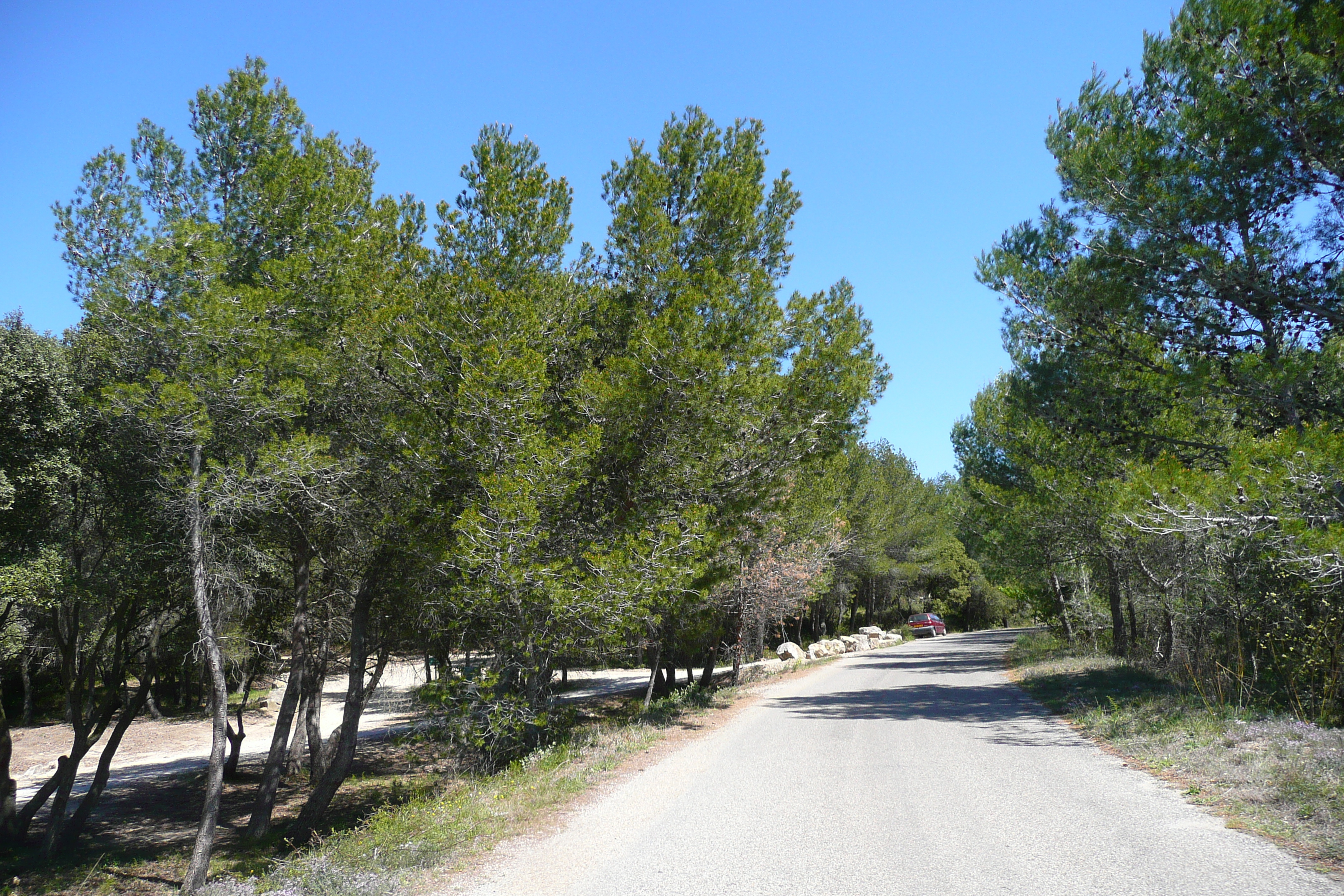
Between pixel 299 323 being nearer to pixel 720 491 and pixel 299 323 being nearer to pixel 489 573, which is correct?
pixel 489 573

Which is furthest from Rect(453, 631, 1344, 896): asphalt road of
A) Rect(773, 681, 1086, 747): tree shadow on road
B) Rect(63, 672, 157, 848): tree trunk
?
Rect(63, 672, 157, 848): tree trunk

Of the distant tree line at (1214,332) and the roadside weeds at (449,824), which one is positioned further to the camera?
the distant tree line at (1214,332)

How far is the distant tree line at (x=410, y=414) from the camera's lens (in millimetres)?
10211

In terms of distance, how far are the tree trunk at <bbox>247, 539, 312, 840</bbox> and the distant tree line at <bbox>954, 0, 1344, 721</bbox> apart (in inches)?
526

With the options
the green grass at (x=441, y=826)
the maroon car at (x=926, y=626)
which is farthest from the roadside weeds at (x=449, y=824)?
the maroon car at (x=926, y=626)

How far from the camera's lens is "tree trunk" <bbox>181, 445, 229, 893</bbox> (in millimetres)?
9953

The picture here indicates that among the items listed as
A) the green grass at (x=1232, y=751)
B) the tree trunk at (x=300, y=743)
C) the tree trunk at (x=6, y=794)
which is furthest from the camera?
the tree trunk at (x=300, y=743)

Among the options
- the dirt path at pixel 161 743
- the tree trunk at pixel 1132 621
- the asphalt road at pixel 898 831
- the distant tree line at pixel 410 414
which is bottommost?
the dirt path at pixel 161 743

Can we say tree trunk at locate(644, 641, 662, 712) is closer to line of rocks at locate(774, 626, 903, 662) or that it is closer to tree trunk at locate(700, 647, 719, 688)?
tree trunk at locate(700, 647, 719, 688)

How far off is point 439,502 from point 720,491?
15.4 feet

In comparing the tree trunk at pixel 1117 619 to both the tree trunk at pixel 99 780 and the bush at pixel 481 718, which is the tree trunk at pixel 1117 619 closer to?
the bush at pixel 481 718

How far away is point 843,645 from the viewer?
32.9m

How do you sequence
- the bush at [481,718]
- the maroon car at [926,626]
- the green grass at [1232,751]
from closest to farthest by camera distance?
the green grass at [1232,751] → the bush at [481,718] → the maroon car at [926,626]

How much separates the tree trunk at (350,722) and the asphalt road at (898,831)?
20.1ft
